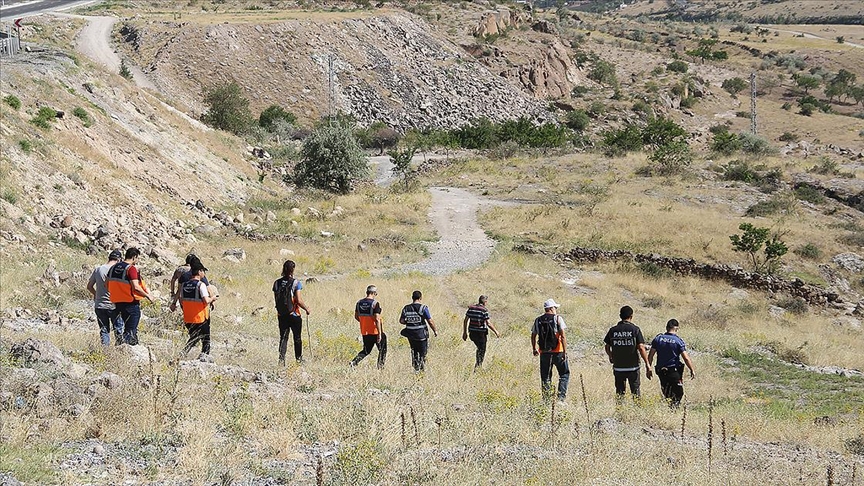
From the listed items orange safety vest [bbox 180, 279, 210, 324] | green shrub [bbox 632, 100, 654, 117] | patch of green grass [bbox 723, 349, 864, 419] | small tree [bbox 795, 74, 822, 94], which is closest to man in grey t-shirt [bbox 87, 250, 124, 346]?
orange safety vest [bbox 180, 279, 210, 324]

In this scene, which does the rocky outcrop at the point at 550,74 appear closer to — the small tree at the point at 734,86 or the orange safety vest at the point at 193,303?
the small tree at the point at 734,86

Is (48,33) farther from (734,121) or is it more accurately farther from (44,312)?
(734,121)

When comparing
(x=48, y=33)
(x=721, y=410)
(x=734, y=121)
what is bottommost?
(x=721, y=410)

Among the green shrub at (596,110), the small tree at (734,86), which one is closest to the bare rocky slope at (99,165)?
the green shrub at (596,110)

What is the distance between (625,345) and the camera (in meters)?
9.51

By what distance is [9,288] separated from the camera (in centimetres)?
1278

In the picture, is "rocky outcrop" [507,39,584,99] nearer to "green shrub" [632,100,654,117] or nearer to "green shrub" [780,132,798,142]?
"green shrub" [632,100,654,117]

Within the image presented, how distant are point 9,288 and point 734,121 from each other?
77.4 meters

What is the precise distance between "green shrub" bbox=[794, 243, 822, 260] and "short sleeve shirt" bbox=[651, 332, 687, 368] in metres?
18.7

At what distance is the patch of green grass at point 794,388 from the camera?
35.9ft

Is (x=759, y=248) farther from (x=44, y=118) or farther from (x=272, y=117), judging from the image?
(x=272, y=117)

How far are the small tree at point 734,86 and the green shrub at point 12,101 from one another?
277ft

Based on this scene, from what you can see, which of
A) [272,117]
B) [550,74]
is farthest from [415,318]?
[550,74]

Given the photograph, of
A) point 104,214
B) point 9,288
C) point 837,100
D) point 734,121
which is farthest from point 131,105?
point 837,100
